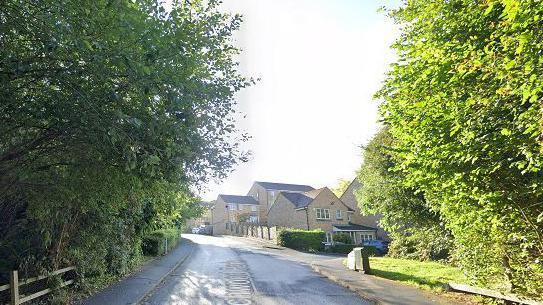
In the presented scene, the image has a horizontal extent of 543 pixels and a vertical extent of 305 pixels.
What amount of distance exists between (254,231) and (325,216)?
10.5 meters

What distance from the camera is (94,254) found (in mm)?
13672

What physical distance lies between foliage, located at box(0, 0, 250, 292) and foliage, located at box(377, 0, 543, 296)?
4318mm

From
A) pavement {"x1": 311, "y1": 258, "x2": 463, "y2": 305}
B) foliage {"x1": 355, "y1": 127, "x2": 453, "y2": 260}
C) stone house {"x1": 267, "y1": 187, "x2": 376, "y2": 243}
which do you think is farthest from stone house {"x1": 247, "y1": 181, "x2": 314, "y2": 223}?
pavement {"x1": 311, "y1": 258, "x2": 463, "y2": 305}

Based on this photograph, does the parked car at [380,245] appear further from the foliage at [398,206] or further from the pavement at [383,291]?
the pavement at [383,291]

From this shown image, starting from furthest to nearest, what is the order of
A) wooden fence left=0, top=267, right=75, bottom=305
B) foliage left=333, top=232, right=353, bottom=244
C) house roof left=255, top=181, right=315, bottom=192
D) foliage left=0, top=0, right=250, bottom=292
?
house roof left=255, top=181, right=315, bottom=192 → foliage left=333, top=232, right=353, bottom=244 → wooden fence left=0, top=267, right=75, bottom=305 → foliage left=0, top=0, right=250, bottom=292

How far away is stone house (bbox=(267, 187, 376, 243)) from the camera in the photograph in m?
Answer: 55.5

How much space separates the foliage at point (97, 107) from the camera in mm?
5953

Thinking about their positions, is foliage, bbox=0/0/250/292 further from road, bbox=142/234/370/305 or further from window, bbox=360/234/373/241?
window, bbox=360/234/373/241

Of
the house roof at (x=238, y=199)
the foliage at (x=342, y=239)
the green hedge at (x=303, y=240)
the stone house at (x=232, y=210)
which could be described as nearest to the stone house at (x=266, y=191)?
the house roof at (x=238, y=199)

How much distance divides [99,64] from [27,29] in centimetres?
110

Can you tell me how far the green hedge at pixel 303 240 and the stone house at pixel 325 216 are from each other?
995 cm

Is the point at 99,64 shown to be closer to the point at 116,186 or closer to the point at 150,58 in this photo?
the point at 150,58

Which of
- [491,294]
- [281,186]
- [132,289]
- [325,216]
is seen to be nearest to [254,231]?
[325,216]

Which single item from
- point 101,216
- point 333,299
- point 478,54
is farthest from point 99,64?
point 333,299
